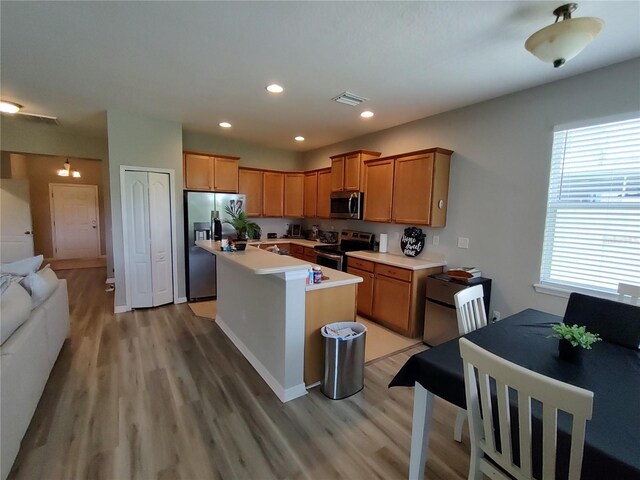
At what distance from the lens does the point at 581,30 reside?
1.57 m

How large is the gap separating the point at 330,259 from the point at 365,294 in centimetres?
78

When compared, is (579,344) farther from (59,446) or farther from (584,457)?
(59,446)

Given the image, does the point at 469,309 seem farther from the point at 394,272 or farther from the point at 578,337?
the point at 394,272

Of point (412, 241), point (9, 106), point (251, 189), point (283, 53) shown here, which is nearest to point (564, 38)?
point (283, 53)

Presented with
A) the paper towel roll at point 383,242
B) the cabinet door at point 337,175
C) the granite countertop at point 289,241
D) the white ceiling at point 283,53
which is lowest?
the granite countertop at point 289,241

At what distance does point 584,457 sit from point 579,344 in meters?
0.69

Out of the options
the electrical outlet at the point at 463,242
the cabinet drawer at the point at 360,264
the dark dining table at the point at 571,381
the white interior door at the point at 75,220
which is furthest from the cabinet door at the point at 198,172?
the white interior door at the point at 75,220

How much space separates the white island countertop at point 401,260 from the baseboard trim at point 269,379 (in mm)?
1836

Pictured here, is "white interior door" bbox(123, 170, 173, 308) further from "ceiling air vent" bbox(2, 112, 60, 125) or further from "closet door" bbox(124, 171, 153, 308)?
"ceiling air vent" bbox(2, 112, 60, 125)

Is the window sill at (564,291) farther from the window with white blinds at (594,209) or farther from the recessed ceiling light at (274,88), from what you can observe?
the recessed ceiling light at (274,88)

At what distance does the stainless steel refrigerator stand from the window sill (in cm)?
419

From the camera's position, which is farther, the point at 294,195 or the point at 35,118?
the point at 294,195

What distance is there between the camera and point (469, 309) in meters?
2.04

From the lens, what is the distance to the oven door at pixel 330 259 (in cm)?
438
